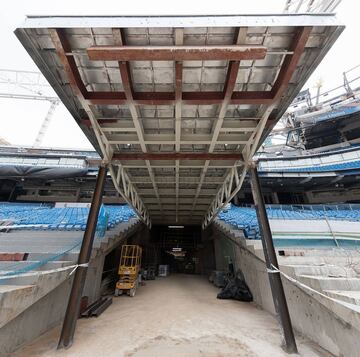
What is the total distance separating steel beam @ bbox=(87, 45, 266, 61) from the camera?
273 centimetres

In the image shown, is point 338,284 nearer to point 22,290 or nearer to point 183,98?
point 183,98

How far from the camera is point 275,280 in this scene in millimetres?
4152

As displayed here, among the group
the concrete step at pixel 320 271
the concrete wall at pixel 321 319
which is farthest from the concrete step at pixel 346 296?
the concrete step at pixel 320 271

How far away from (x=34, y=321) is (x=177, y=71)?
6.00 meters

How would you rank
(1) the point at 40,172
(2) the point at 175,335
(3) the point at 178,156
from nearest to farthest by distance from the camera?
(2) the point at 175,335, (3) the point at 178,156, (1) the point at 40,172

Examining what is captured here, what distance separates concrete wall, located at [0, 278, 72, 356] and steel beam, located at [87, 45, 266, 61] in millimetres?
5050

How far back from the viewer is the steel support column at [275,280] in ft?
Answer: 11.9

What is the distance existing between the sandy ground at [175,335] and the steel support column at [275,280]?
275 mm

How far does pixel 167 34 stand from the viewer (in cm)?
288

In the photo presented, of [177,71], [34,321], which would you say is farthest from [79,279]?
[177,71]

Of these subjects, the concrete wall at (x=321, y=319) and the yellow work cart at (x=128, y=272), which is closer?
the concrete wall at (x=321, y=319)

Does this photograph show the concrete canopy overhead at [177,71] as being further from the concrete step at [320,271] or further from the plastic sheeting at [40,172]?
the plastic sheeting at [40,172]

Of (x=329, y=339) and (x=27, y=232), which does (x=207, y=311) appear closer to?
(x=329, y=339)

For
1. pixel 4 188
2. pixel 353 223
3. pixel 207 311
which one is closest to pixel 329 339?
pixel 207 311
